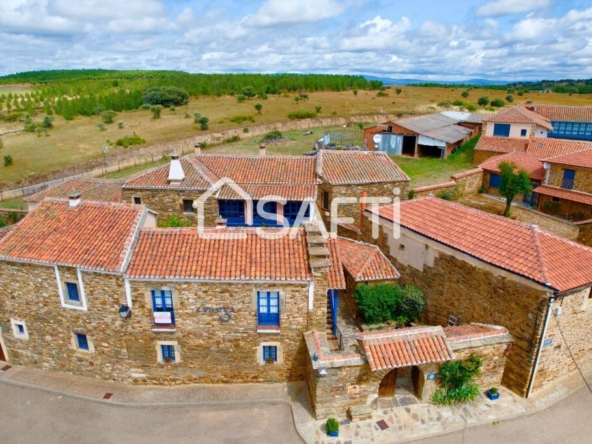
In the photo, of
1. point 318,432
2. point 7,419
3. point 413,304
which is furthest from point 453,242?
point 7,419

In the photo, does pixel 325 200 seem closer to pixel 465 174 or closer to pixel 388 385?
pixel 465 174

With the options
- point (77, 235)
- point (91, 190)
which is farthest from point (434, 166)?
point (77, 235)

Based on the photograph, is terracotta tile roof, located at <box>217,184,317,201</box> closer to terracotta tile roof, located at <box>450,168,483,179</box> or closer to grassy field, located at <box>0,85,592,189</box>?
terracotta tile roof, located at <box>450,168,483,179</box>

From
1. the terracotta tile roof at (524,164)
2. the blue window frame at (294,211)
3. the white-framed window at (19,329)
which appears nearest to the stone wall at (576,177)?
the terracotta tile roof at (524,164)

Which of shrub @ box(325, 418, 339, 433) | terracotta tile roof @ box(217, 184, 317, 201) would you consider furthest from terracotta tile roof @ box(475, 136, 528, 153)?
shrub @ box(325, 418, 339, 433)

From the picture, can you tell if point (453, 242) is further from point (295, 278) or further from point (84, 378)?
point (84, 378)

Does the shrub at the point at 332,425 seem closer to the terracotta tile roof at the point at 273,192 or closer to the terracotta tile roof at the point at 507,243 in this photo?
the terracotta tile roof at the point at 507,243
